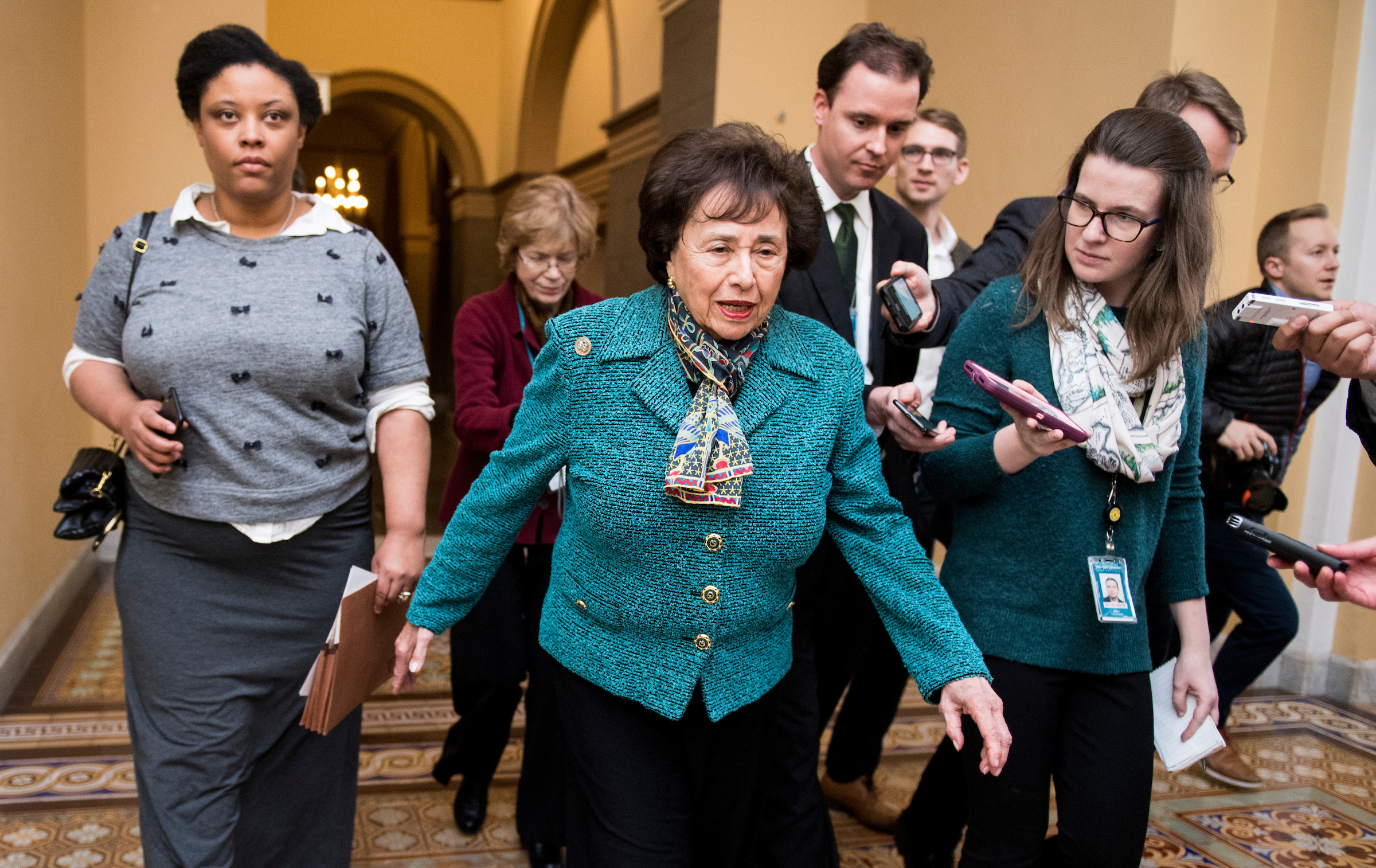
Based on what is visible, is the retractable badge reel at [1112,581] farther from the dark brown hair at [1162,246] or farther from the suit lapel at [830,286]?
the suit lapel at [830,286]

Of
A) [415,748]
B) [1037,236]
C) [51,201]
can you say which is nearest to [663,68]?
[51,201]

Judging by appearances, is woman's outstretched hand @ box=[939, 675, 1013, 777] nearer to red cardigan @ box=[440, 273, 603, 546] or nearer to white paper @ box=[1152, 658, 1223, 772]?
white paper @ box=[1152, 658, 1223, 772]

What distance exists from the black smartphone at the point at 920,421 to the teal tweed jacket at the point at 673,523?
250 mm

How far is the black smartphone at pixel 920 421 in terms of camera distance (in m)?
2.23

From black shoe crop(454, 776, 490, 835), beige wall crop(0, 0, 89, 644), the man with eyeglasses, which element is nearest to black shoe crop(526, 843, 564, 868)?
black shoe crop(454, 776, 490, 835)

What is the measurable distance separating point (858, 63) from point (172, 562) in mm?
2014

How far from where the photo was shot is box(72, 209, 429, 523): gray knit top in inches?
89.3

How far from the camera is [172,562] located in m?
2.35

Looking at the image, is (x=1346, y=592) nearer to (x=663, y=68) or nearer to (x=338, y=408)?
(x=338, y=408)

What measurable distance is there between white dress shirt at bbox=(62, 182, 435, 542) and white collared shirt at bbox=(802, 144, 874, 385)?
1.11m

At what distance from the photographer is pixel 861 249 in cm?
289

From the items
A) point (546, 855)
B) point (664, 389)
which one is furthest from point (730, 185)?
point (546, 855)

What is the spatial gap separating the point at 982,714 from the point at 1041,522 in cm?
58

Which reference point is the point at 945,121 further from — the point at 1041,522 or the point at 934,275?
the point at 1041,522
